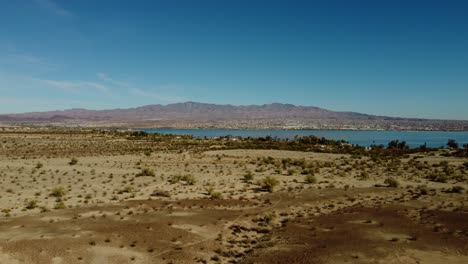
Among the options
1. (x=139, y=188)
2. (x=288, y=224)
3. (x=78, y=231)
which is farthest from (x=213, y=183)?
(x=78, y=231)

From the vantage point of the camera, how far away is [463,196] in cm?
2233

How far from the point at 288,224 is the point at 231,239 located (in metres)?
3.15

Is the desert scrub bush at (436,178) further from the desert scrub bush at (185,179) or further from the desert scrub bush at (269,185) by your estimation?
the desert scrub bush at (185,179)

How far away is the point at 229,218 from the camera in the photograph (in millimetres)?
18188

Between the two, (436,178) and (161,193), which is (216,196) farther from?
(436,178)

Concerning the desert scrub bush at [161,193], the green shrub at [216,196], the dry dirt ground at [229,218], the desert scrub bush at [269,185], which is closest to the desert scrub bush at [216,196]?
the green shrub at [216,196]

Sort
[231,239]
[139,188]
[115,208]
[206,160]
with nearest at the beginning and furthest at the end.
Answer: [231,239], [115,208], [139,188], [206,160]

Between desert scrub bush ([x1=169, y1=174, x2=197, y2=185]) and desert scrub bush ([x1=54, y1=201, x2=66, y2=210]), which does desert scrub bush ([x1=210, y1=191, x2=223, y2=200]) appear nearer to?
desert scrub bush ([x1=169, y1=174, x2=197, y2=185])

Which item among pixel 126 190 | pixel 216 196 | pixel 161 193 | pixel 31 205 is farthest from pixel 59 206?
pixel 216 196

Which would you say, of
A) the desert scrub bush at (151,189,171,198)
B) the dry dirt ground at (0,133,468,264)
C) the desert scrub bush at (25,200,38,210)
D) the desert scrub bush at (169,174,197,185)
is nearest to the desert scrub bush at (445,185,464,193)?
the dry dirt ground at (0,133,468,264)

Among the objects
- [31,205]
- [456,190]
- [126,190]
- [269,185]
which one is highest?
[456,190]

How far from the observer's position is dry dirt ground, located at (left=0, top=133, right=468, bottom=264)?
43.7 ft

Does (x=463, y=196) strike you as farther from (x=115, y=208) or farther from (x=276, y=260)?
(x=115, y=208)

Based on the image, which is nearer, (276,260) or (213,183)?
(276,260)
